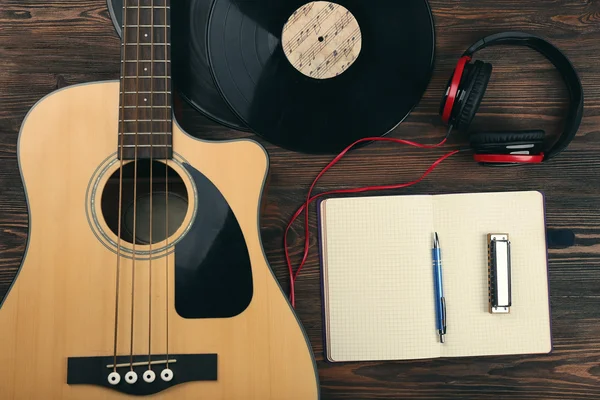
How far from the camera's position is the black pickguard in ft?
2.72

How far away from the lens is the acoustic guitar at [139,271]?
0.81 m

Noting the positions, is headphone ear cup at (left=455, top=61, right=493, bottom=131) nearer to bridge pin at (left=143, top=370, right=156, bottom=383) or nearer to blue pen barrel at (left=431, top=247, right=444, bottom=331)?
blue pen barrel at (left=431, top=247, right=444, bottom=331)

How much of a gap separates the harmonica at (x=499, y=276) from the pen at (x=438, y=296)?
0.31 feet

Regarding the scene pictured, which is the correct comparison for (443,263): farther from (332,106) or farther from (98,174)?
(98,174)

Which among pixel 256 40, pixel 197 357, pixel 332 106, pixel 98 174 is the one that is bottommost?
pixel 197 357

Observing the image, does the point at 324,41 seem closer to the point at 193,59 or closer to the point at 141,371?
the point at 193,59

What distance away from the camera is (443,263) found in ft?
3.29

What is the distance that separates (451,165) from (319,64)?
330mm

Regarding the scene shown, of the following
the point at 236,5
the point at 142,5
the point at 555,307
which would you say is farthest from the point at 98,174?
the point at 555,307

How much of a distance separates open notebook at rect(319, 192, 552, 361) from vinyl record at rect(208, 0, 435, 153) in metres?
0.16

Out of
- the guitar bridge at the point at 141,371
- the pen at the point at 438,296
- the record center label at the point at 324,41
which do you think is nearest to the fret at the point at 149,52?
the record center label at the point at 324,41

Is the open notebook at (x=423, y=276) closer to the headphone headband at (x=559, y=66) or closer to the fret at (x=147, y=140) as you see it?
the headphone headband at (x=559, y=66)

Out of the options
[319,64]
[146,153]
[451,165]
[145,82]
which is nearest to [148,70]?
[145,82]

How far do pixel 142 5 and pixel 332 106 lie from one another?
37 centimetres
